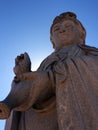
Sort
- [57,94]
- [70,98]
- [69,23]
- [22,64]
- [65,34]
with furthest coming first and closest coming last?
[69,23], [65,34], [22,64], [57,94], [70,98]

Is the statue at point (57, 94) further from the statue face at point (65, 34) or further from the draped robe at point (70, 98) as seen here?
the statue face at point (65, 34)

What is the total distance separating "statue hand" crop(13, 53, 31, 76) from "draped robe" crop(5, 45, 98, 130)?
376 millimetres

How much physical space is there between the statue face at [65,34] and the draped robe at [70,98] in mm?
820

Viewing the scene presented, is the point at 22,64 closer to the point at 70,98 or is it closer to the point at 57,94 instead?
the point at 57,94

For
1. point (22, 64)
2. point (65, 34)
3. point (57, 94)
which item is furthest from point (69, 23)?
point (57, 94)

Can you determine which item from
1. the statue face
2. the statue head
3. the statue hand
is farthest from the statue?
the statue head

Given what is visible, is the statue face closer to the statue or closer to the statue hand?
the statue

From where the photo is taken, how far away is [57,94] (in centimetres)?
627

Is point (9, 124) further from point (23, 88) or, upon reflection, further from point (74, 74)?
point (74, 74)

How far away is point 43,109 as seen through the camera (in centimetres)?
677

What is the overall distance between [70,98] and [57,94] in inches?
12.5

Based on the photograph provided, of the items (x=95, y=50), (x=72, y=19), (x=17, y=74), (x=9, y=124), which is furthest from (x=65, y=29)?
(x=9, y=124)

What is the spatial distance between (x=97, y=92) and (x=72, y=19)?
3.07 metres

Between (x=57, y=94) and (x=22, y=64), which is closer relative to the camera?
(x=57, y=94)
